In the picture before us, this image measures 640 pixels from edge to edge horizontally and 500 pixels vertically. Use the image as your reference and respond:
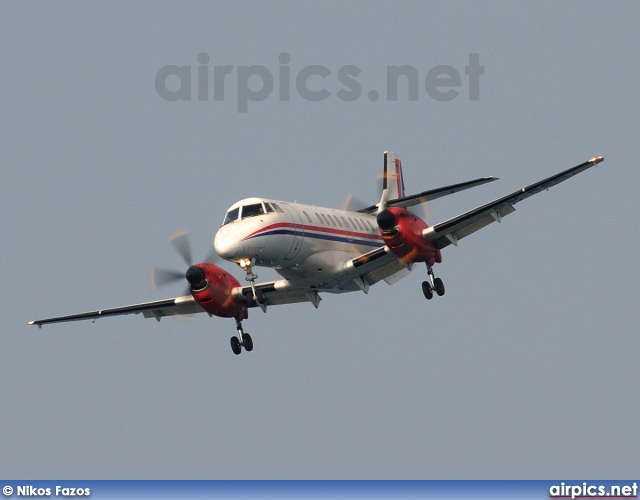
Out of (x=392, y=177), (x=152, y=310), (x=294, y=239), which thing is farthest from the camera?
(x=392, y=177)

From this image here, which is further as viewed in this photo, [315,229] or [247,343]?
[247,343]

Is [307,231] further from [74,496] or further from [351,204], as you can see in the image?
[74,496]

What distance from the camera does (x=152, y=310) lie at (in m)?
34.6

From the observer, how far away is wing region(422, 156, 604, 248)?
93.5 feet

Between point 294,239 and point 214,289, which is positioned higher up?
point 294,239

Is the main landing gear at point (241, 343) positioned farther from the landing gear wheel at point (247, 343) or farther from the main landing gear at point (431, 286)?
the main landing gear at point (431, 286)

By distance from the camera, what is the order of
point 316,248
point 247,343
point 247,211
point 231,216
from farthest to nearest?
point 247,343
point 316,248
point 231,216
point 247,211

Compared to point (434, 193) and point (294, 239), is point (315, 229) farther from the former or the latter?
point (434, 193)

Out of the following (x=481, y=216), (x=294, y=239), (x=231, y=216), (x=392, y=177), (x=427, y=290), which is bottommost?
(x=427, y=290)

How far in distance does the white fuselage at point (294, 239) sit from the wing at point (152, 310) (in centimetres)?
422

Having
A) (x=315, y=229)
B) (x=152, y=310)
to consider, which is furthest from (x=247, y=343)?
(x=152, y=310)

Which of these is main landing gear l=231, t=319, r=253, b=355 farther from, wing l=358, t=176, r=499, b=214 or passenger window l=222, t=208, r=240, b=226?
wing l=358, t=176, r=499, b=214

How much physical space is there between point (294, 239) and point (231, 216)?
1.87m

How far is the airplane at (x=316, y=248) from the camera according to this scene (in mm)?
29375
